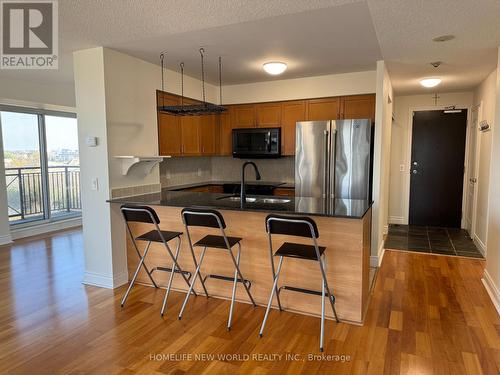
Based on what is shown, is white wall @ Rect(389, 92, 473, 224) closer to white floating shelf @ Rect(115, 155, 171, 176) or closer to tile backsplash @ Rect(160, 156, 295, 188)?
tile backsplash @ Rect(160, 156, 295, 188)

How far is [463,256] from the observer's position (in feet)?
14.4

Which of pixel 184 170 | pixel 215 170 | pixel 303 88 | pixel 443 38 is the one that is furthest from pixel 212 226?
pixel 215 170

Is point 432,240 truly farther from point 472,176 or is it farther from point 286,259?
point 286,259

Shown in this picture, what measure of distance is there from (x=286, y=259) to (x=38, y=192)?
528 cm

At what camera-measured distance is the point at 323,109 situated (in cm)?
481

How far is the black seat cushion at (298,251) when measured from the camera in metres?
2.45

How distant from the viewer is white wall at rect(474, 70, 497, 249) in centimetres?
427

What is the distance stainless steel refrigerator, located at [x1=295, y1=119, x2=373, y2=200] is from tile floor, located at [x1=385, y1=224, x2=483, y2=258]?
1403 millimetres

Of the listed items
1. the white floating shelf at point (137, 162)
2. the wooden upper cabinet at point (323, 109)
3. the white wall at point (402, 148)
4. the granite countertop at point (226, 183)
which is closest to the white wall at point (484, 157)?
the white wall at point (402, 148)

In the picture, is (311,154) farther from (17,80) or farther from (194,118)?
(17,80)

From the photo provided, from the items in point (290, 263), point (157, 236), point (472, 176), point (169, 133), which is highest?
point (169, 133)

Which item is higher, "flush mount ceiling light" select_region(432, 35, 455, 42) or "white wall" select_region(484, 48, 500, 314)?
"flush mount ceiling light" select_region(432, 35, 455, 42)

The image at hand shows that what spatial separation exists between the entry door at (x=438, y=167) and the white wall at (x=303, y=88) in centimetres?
215

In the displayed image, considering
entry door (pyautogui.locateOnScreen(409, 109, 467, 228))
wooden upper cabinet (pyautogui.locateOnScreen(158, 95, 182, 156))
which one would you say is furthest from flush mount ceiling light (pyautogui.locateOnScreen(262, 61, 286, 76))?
entry door (pyautogui.locateOnScreen(409, 109, 467, 228))
